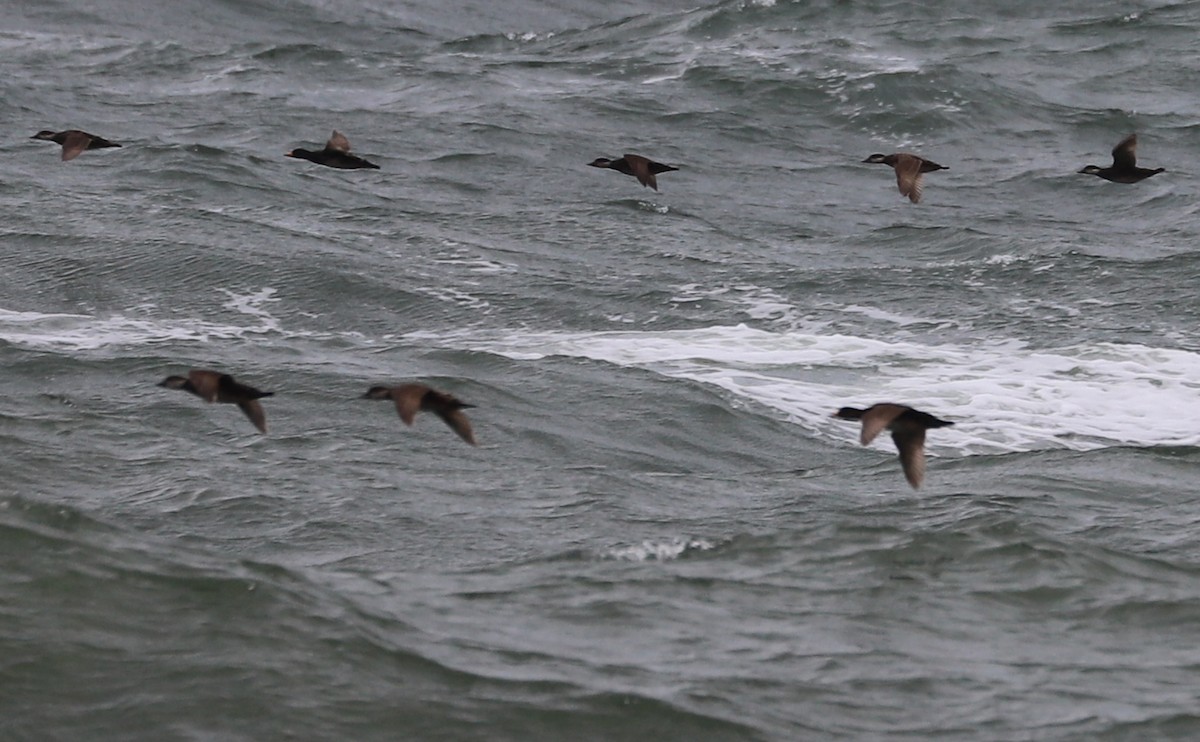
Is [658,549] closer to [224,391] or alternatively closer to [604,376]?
[224,391]

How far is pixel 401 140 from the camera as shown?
61.4ft

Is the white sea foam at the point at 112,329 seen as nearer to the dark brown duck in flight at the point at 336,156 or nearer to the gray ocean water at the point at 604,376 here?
the gray ocean water at the point at 604,376

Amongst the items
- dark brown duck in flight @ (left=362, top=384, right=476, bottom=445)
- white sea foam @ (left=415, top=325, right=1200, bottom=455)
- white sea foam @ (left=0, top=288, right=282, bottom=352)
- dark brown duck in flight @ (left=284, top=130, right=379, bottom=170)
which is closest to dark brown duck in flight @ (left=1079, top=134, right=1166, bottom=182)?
white sea foam @ (left=415, top=325, right=1200, bottom=455)

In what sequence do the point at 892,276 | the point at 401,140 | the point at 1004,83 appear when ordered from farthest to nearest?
1. the point at 1004,83
2. the point at 401,140
3. the point at 892,276

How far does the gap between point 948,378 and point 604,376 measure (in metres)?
2.16

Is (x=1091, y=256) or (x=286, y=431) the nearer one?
(x=286, y=431)

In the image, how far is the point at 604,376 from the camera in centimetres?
1252

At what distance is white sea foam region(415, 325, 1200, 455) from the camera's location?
11.9 meters

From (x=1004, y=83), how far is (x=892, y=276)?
6.37m

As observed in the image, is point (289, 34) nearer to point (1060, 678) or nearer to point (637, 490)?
point (637, 490)

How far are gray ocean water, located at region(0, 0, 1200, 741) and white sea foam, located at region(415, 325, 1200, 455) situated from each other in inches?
1.9

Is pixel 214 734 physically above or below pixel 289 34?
below

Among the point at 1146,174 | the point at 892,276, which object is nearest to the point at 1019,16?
the point at 892,276

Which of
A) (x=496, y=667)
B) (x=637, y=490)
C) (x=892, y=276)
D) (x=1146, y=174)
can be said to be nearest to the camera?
(x=496, y=667)
